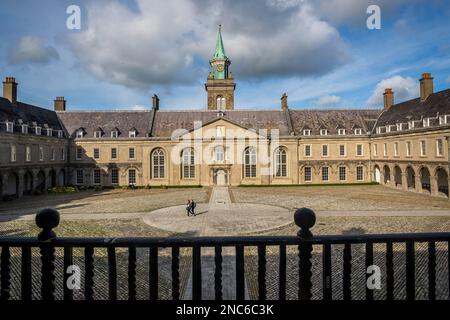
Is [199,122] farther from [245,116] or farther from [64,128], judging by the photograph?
[64,128]

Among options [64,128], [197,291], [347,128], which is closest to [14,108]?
[64,128]

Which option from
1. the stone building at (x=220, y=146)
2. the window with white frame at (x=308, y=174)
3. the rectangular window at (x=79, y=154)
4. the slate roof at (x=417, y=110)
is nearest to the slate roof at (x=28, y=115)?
the stone building at (x=220, y=146)

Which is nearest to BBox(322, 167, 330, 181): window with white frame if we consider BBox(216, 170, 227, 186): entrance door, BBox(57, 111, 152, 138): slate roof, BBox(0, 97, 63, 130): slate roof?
BBox(216, 170, 227, 186): entrance door

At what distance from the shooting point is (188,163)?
47.9 m

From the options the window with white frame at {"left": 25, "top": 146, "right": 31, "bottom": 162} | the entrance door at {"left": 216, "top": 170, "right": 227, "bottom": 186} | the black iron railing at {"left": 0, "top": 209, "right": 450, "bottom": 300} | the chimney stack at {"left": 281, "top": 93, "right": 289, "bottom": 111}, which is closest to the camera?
the black iron railing at {"left": 0, "top": 209, "right": 450, "bottom": 300}

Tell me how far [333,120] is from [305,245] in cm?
5204

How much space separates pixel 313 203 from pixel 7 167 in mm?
36430

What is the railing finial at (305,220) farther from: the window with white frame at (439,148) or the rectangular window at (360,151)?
the rectangular window at (360,151)

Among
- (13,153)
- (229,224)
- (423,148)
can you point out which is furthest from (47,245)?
(423,148)

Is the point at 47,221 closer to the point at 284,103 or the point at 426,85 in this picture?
the point at 426,85

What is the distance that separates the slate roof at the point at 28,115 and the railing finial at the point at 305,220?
42.6m

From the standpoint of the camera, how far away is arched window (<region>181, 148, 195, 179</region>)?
157 feet

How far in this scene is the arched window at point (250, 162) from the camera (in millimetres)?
47844

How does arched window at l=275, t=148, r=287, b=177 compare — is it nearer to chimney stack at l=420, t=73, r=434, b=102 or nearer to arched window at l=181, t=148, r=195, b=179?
arched window at l=181, t=148, r=195, b=179
